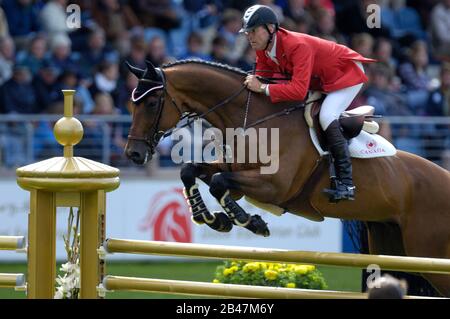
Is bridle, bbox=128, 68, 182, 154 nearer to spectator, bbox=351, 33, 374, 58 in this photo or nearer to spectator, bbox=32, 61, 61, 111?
spectator, bbox=32, 61, 61, 111

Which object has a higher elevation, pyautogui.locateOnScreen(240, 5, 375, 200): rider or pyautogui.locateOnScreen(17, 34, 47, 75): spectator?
pyautogui.locateOnScreen(17, 34, 47, 75): spectator

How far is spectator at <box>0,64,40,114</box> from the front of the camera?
12.2 meters

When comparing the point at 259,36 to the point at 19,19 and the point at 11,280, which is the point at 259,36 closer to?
the point at 11,280

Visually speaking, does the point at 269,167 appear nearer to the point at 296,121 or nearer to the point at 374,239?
the point at 296,121

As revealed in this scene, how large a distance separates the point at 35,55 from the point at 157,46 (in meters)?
1.52

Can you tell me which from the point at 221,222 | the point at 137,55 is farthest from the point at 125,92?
the point at 221,222

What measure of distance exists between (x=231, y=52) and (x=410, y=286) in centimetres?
669

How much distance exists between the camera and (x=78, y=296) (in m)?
5.56

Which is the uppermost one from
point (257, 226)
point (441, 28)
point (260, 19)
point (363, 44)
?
point (441, 28)

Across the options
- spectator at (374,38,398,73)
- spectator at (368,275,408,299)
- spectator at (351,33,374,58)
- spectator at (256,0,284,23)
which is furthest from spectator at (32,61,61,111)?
spectator at (368,275,408,299)

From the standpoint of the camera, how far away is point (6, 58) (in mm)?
12656

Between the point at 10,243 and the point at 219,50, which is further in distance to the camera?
the point at 219,50

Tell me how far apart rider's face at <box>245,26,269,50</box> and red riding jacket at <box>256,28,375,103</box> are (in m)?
0.10

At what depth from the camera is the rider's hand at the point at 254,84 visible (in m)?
6.85
